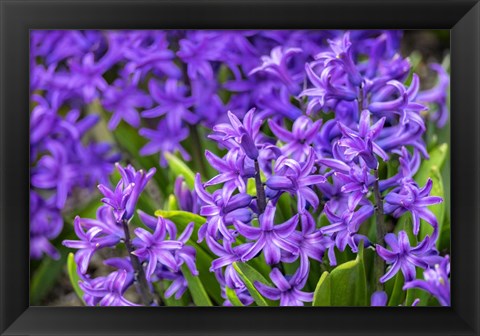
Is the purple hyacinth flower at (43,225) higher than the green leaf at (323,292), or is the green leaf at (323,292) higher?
the purple hyacinth flower at (43,225)

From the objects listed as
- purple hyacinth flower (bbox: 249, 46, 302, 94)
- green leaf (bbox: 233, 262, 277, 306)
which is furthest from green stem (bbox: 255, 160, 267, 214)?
purple hyacinth flower (bbox: 249, 46, 302, 94)

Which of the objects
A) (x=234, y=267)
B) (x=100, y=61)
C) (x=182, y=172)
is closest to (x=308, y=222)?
(x=234, y=267)

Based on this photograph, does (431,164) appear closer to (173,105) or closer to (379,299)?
(379,299)

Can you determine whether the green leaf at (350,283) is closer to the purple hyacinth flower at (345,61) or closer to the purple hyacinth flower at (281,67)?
the purple hyacinth flower at (345,61)

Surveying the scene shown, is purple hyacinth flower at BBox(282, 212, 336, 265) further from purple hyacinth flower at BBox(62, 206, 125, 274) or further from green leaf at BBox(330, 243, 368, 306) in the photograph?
purple hyacinth flower at BBox(62, 206, 125, 274)
